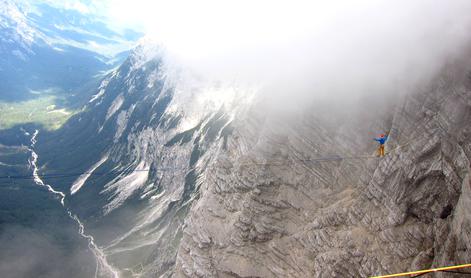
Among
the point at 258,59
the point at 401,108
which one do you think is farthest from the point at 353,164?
the point at 258,59

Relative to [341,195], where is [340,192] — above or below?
above

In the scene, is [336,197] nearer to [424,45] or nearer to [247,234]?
[247,234]

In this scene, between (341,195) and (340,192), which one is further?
(340,192)

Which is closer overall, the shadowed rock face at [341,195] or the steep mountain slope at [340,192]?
the shadowed rock face at [341,195]

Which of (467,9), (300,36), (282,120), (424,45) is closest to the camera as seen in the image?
(467,9)

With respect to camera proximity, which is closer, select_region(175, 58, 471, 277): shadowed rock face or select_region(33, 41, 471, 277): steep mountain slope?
select_region(175, 58, 471, 277): shadowed rock face

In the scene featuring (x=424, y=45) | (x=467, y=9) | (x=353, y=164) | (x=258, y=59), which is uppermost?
(x=258, y=59)

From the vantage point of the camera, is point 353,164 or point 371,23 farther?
point 371,23

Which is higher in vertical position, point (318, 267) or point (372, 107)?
point (372, 107)
